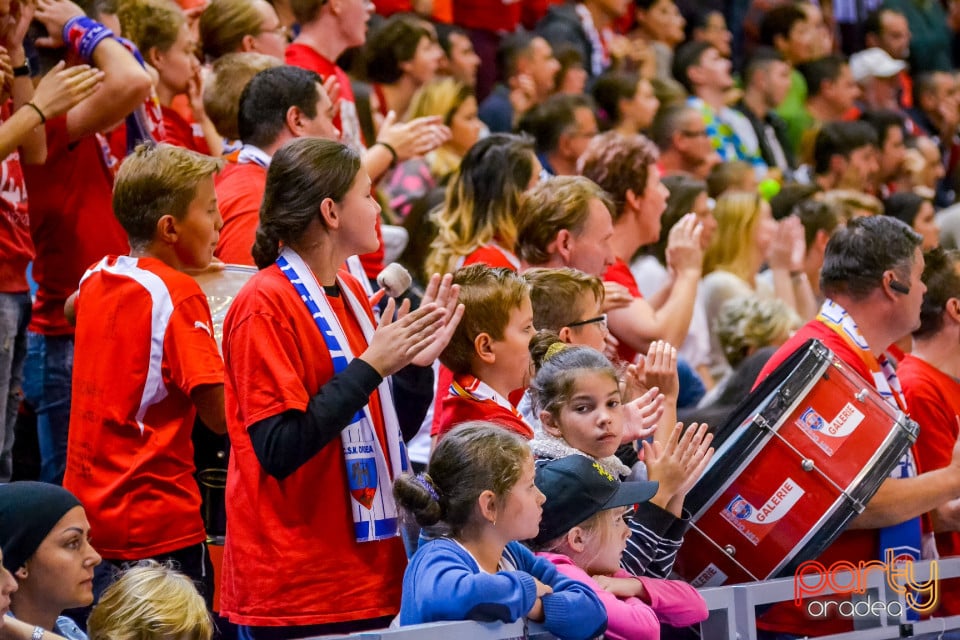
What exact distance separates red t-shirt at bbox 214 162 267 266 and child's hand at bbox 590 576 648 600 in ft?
4.86

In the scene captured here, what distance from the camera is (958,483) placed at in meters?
3.79

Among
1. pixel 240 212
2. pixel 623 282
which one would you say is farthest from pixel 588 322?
pixel 240 212

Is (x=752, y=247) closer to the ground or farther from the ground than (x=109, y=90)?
closer to the ground

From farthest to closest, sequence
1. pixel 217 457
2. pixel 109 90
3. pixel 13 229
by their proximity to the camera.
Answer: pixel 109 90 → pixel 13 229 → pixel 217 457

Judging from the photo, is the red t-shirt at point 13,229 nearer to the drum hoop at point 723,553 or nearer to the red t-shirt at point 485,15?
the drum hoop at point 723,553

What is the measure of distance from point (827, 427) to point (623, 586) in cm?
79

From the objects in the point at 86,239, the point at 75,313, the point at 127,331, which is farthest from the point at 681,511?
the point at 86,239

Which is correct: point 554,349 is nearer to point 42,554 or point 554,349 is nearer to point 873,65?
point 42,554

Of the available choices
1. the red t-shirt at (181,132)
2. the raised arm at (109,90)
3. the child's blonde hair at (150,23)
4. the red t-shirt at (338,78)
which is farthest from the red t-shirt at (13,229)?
the red t-shirt at (338,78)

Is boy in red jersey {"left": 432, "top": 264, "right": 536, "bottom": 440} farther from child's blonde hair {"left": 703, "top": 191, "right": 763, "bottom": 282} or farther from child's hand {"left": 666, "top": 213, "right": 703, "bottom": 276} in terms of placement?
child's blonde hair {"left": 703, "top": 191, "right": 763, "bottom": 282}

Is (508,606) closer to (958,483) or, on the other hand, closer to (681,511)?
(681,511)

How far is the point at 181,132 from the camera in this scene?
4.93 meters

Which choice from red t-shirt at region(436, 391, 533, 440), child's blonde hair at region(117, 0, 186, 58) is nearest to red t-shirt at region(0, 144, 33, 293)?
child's blonde hair at region(117, 0, 186, 58)

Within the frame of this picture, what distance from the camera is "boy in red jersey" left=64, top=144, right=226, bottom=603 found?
3.34m
